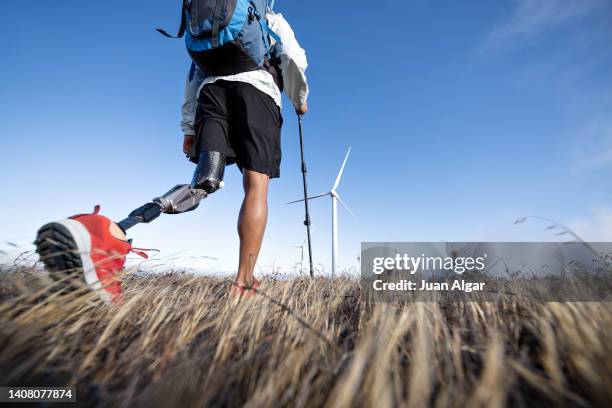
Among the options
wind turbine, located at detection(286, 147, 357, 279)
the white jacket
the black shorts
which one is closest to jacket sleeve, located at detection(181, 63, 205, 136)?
the white jacket

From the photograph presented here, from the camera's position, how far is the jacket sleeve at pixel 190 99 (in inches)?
104

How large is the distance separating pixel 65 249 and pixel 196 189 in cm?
114

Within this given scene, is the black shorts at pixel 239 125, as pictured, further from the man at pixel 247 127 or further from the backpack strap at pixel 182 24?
the backpack strap at pixel 182 24

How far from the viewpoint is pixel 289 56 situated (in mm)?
2555

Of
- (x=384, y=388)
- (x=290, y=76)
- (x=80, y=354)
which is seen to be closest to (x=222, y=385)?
(x=384, y=388)

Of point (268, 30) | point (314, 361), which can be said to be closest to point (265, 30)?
point (268, 30)

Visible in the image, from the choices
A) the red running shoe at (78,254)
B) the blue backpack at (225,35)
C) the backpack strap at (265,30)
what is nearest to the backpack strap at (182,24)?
the blue backpack at (225,35)

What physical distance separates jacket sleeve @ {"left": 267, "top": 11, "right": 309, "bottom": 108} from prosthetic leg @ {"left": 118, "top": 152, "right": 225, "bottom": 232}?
1.00m

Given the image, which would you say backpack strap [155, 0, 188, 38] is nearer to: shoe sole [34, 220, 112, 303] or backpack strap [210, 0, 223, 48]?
backpack strap [210, 0, 223, 48]

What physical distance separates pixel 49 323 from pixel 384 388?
95cm

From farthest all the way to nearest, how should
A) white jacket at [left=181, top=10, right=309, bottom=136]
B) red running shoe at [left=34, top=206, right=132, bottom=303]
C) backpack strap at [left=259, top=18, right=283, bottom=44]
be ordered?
white jacket at [left=181, top=10, right=309, bottom=136] < backpack strap at [left=259, top=18, right=283, bottom=44] < red running shoe at [left=34, top=206, right=132, bottom=303]

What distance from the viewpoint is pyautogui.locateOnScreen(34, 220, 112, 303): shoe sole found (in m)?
1.15

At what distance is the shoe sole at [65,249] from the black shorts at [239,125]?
1.20m

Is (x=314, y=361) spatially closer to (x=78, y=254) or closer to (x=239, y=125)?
(x=78, y=254)
